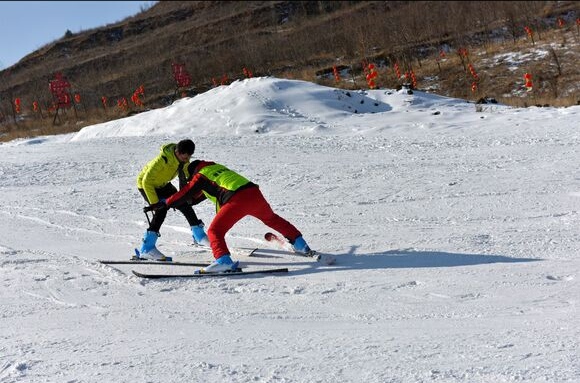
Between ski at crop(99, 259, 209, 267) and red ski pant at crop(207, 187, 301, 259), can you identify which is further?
ski at crop(99, 259, 209, 267)

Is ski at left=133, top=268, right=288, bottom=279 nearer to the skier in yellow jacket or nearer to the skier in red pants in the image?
the skier in red pants

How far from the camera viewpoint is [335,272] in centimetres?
603

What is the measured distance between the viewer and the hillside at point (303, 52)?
27844 millimetres

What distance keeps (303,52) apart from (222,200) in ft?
119

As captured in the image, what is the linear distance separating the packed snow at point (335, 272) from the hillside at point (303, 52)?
27.9ft

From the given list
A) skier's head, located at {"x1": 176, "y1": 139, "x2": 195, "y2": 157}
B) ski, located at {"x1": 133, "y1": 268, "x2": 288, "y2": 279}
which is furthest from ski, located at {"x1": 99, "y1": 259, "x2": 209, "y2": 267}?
skier's head, located at {"x1": 176, "y1": 139, "x2": 195, "y2": 157}

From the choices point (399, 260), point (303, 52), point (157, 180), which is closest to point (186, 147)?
point (157, 180)

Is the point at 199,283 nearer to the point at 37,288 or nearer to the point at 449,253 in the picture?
the point at 37,288

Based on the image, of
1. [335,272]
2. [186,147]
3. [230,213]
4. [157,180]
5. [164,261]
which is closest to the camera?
[335,272]

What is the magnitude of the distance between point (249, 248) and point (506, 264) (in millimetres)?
2814

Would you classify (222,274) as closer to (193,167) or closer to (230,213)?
(230,213)

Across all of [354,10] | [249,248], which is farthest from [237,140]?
[354,10]

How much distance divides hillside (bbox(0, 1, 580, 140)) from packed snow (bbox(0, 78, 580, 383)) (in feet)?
27.9

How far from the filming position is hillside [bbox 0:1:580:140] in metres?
27.8
